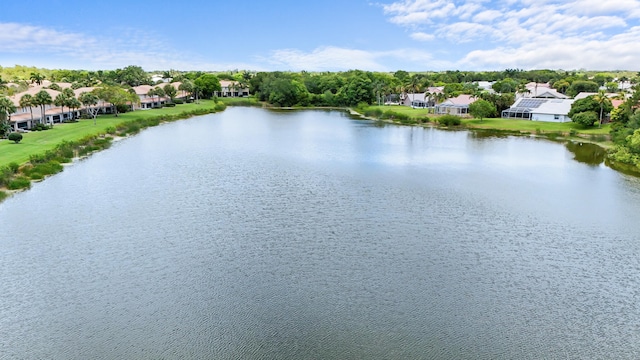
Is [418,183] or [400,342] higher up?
[418,183]

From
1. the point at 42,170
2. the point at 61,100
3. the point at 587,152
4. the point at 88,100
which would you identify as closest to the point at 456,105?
the point at 587,152

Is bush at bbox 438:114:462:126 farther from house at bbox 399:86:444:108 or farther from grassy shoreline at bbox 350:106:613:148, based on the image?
house at bbox 399:86:444:108

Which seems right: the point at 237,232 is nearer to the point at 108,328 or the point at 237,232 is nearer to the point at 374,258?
the point at 374,258

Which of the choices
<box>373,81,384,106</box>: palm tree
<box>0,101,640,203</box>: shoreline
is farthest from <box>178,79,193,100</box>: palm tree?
<box>373,81,384,106</box>: palm tree

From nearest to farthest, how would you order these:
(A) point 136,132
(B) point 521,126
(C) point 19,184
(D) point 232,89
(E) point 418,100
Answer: (C) point 19,184 → (A) point 136,132 → (B) point 521,126 → (E) point 418,100 → (D) point 232,89

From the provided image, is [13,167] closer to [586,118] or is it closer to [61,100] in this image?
[61,100]

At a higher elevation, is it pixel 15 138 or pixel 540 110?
pixel 540 110

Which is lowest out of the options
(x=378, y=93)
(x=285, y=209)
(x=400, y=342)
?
(x=400, y=342)

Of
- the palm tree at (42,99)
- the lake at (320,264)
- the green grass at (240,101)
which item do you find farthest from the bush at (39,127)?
the green grass at (240,101)

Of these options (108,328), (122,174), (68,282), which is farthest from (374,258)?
(122,174)
